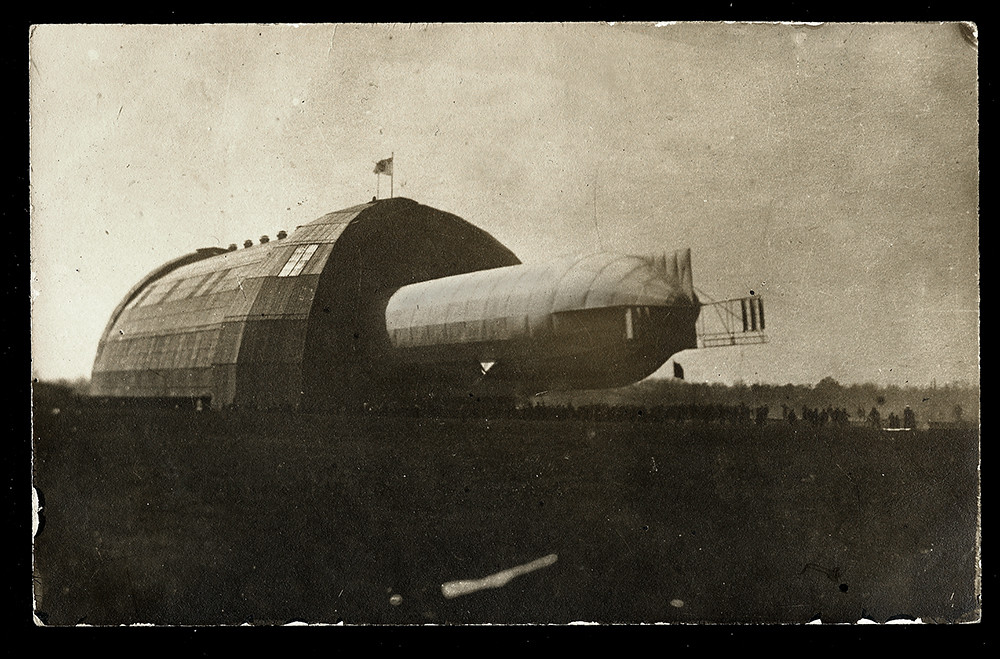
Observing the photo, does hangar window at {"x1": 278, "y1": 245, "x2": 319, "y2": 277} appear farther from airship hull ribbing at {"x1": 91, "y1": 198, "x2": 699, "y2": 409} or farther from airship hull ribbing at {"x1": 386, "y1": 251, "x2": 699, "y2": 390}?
airship hull ribbing at {"x1": 386, "y1": 251, "x2": 699, "y2": 390}

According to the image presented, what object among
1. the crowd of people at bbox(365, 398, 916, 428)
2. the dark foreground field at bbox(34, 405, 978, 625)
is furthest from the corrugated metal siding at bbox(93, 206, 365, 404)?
the crowd of people at bbox(365, 398, 916, 428)

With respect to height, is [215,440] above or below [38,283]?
below

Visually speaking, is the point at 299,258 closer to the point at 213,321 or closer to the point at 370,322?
the point at 370,322

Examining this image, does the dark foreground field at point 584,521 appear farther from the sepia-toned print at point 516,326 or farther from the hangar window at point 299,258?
the hangar window at point 299,258

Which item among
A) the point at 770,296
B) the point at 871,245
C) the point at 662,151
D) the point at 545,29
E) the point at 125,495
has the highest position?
the point at 545,29

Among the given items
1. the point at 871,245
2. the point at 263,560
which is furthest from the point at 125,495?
the point at 871,245

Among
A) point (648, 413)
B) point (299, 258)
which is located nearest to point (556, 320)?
point (648, 413)

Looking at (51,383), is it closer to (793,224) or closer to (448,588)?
(448,588)
